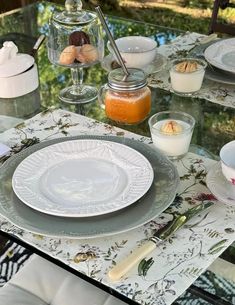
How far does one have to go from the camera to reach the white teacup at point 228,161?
829mm

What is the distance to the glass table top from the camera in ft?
3.47

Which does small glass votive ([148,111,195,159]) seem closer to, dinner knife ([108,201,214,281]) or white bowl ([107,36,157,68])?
dinner knife ([108,201,214,281])

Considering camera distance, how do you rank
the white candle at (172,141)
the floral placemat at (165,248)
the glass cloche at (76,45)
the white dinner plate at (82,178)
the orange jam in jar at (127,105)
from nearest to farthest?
1. the floral placemat at (165,248)
2. the white dinner plate at (82,178)
3. the white candle at (172,141)
4. the orange jam in jar at (127,105)
5. the glass cloche at (76,45)

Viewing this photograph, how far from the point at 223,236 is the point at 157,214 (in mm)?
97

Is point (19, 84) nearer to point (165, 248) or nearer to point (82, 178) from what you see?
point (82, 178)

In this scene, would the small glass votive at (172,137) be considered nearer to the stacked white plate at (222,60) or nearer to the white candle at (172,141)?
the white candle at (172,141)

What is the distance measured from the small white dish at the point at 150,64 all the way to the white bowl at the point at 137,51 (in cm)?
2

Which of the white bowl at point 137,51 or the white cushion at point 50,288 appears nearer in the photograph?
the white cushion at point 50,288

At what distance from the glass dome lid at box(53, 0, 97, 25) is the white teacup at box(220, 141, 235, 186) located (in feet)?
1.56

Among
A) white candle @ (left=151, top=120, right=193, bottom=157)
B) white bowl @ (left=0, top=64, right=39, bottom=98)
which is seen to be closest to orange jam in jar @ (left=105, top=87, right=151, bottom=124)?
white candle @ (left=151, top=120, right=193, bottom=157)

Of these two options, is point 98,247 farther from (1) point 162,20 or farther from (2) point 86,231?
(1) point 162,20

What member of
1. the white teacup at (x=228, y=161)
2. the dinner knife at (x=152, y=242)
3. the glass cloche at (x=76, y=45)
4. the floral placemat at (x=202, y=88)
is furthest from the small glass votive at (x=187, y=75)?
the dinner knife at (x=152, y=242)

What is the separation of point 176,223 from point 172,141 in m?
0.19

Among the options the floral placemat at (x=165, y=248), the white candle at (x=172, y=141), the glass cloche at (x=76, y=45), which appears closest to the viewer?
the floral placemat at (x=165, y=248)
